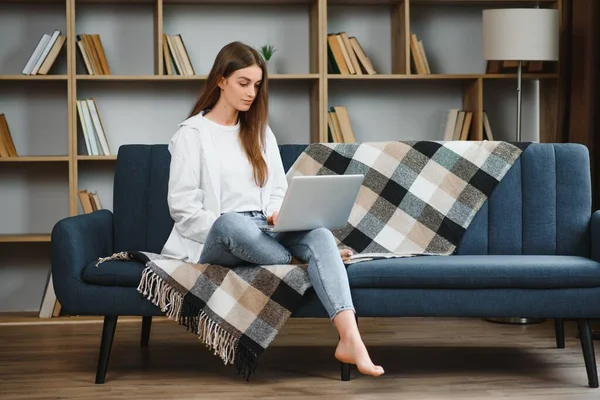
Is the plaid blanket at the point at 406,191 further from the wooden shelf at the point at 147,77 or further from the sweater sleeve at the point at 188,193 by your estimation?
the wooden shelf at the point at 147,77

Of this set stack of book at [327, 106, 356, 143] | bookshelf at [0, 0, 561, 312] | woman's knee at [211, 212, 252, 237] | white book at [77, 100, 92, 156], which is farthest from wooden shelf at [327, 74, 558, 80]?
woman's knee at [211, 212, 252, 237]

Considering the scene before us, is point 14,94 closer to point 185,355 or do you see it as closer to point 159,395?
point 185,355

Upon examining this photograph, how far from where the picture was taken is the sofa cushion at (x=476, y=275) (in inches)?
119

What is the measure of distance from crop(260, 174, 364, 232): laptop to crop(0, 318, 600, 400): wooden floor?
0.52 m

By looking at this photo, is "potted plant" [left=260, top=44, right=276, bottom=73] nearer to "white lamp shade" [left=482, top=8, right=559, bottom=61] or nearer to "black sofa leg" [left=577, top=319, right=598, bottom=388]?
"white lamp shade" [left=482, top=8, right=559, bottom=61]

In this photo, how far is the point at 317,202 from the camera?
9.65ft

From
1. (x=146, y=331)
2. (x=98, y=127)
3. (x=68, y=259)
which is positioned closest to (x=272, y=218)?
(x=68, y=259)

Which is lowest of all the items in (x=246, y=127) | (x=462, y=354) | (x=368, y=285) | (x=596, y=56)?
(x=462, y=354)

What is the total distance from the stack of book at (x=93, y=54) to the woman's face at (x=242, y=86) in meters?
1.41

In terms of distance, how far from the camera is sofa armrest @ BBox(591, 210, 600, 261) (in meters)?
3.20

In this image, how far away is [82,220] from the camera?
3254mm

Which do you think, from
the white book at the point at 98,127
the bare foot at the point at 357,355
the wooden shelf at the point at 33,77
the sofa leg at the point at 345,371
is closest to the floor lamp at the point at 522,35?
the sofa leg at the point at 345,371

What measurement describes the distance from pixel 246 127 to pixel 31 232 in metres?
1.84

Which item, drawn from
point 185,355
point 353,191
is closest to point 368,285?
point 353,191
